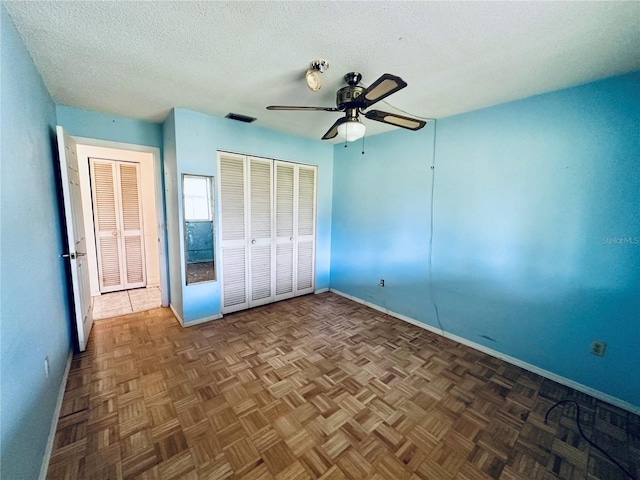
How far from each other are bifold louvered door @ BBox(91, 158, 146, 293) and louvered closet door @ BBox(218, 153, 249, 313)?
6.43 feet

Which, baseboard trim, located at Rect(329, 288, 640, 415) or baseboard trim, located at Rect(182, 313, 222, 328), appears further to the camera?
baseboard trim, located at Rect(182, 313, 222, 328)

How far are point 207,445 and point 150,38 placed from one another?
2452 mm

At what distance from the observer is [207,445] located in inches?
60.6

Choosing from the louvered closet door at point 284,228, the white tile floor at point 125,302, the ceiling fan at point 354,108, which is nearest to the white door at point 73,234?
the white tile floor at point 125,302

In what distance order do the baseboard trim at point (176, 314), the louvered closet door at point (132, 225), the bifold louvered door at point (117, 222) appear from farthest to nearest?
the louvered closet door at point (132, 225) < the bifold louvered door at point (117, 222) < the baseboard trim at point (176, 314)

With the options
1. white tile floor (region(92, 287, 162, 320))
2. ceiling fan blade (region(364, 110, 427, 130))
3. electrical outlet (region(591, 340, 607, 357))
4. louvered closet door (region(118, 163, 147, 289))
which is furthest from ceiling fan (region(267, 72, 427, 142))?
louvered closet door (region(118, 163, 147, 289))

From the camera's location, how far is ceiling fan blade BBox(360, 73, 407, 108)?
54.1 inches

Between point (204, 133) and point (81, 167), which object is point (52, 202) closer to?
point (204, 133)

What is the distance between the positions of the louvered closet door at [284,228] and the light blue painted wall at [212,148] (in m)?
0.23

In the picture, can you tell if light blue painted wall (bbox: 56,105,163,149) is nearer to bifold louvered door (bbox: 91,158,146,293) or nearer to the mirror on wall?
the mirror on wall

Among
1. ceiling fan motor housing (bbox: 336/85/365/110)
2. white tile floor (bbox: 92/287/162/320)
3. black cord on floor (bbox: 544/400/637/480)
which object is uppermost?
ceiling fan motor housing (bbox: 336/85/365/110)

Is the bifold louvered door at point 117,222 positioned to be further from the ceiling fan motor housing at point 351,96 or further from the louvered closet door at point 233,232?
the ceiling fan motor housing at point 351,96

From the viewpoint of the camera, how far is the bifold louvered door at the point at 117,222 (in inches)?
151

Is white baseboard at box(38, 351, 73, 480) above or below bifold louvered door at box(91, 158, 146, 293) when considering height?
below
